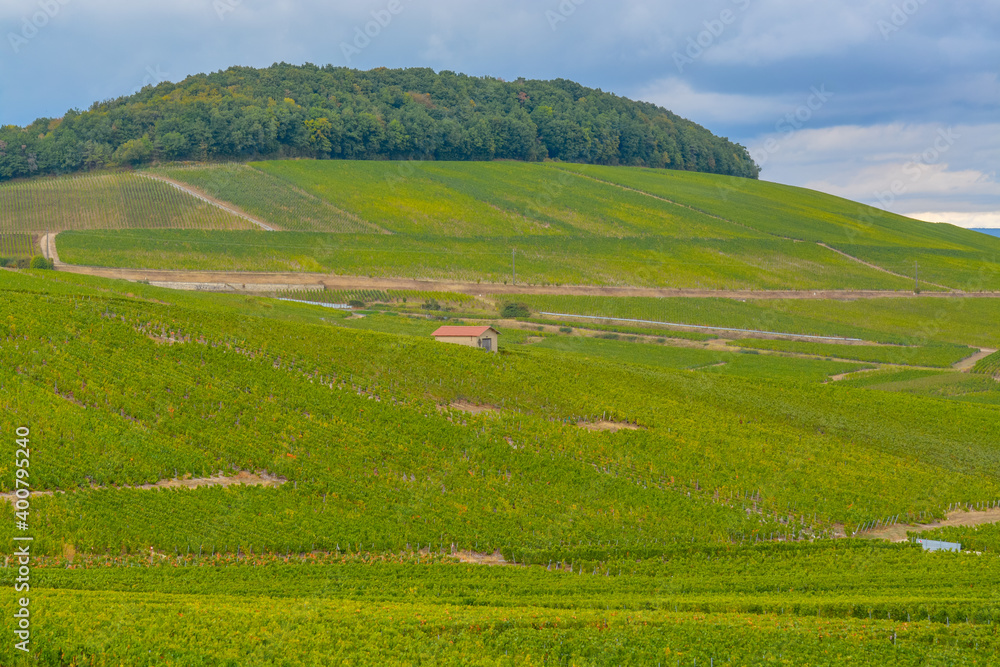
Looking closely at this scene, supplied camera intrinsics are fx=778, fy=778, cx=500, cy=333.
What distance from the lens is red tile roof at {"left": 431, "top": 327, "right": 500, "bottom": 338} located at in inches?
2320

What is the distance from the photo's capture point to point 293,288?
92938 millimetres

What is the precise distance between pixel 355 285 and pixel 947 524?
238 ft

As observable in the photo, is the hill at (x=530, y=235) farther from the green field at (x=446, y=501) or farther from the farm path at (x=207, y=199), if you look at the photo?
the green field at (x=446, y=501)

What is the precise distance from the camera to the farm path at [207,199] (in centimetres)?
12125

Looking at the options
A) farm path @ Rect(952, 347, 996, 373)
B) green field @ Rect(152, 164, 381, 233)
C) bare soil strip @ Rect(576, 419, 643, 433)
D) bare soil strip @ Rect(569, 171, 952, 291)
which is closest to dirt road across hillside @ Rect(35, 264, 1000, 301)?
bare soil strip @ Rect(569, 171, 952, 291)

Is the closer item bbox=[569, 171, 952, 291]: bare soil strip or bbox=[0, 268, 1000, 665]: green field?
bbox=[0, 268, 1000, 665]: green field

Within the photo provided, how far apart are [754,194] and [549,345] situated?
133226 millimetres

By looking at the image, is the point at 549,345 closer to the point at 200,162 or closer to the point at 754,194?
the point at 200,162

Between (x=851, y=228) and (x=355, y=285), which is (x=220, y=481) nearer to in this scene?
(x=355, y=285)

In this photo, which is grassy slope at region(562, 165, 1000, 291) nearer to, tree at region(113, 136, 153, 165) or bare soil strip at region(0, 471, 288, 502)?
tree at region(113, 136, 153, 165)

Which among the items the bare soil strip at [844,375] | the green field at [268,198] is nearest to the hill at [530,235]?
the green field at [268,198]

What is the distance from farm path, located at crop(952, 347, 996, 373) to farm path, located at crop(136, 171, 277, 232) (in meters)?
92.4

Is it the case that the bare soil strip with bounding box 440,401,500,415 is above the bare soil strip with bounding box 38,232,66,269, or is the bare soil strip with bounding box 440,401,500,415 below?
below

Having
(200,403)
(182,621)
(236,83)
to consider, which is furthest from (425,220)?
(182,621)
